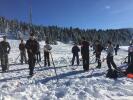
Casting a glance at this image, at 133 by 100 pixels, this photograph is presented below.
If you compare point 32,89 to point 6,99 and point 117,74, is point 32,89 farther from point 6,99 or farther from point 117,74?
point 117,74

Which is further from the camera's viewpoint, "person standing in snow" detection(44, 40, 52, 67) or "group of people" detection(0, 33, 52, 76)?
"person standing in snow" detection(44, 40, 52, 67)

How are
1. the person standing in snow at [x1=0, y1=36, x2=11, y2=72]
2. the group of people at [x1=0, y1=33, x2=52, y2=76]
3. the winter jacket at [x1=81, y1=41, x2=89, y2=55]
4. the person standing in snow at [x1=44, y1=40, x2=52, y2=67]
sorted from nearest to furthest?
the group of people at [x1=0, y1=33, x2=52, y2=76] < the winter jacket at [x1=81, y1=41, x2=89, y2=55] < the person standing in snow at [x1=0, y1=36, x2=11, y2=72] < the person standing in snow at [x1=44, y1=40, x2=52, y2=67]

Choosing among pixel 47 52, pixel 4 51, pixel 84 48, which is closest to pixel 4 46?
pixel 4 51

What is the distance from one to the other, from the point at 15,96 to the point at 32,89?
125 cm

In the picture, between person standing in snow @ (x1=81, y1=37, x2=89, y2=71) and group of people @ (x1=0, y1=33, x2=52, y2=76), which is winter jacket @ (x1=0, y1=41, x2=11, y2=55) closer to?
group of people @ (x1=0, y1=33, x2=52, y2=76)

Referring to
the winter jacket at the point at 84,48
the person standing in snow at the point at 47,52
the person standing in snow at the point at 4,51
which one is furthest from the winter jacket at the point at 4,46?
the winter jacket at the point at 84,48

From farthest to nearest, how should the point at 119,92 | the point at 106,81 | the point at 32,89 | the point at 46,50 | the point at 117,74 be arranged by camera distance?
1. the point at 46,50
2. the point at 117,74
3. the point at 106,81
4. the point at 32,89
5. the point at 119,92

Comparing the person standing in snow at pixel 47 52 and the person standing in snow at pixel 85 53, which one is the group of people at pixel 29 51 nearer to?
the person standing in snow at pixel 47 52

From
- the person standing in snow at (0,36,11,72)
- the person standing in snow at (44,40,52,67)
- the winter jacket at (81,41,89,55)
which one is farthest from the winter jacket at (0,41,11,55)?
the winter jacket at (81,41,89,55)

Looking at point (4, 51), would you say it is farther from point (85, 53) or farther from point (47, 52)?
point (85, 53)

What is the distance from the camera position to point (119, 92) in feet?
36.2

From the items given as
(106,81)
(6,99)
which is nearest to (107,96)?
(106,81)

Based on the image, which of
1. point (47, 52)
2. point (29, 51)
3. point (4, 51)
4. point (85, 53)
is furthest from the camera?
point (47, 52)

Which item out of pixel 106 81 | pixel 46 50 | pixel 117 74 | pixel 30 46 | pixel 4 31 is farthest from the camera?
pixel 4 31
